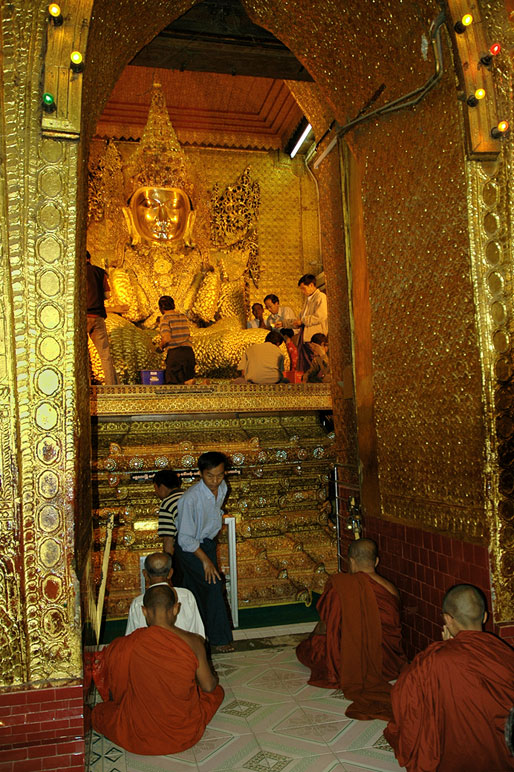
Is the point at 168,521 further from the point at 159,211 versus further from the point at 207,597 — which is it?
the point at 159,211

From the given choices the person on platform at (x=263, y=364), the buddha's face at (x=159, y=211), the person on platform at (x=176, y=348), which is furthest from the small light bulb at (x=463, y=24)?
the buddha's face at (x=159, y=211)

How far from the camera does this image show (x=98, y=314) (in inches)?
241

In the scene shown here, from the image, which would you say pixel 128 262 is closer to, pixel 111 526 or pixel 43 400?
pixel 111 526

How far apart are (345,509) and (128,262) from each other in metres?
5.34

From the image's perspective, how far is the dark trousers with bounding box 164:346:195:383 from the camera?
6582mm

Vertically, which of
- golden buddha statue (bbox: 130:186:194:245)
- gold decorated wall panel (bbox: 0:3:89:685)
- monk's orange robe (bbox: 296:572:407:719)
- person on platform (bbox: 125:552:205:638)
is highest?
golden buddha statue (bbox: 130:186:194:245)

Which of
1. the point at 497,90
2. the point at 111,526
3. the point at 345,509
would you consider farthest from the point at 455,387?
the point at 111,526

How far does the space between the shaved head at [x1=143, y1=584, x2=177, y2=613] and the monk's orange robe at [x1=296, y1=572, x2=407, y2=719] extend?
99cm

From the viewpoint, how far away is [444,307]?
10.2 ft

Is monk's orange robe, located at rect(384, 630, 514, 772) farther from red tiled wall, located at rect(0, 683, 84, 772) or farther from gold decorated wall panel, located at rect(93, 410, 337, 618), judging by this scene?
gold decorated wall panel, located at rect(93, 410, 337, 618)

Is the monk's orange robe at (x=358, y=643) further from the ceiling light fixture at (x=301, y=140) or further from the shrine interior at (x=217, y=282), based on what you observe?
the ceiling light fixture at (x=301, y=140)

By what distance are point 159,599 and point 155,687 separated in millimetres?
359

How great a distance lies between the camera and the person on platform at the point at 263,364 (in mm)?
6305

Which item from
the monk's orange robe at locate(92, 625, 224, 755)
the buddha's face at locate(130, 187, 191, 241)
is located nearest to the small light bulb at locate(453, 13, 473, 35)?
the monk's orange robe at locate(92, 625, 224, 755)
